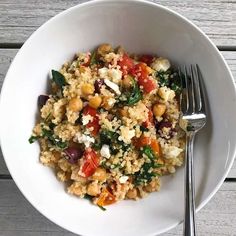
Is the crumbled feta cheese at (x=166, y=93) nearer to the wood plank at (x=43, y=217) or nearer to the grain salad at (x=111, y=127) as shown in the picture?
the grain salad at (x=111, y=127)

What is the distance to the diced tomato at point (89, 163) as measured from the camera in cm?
131

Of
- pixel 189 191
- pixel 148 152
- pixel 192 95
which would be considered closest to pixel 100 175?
pixel 148 152

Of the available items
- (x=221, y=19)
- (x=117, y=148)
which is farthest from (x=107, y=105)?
(x=221, y=19)

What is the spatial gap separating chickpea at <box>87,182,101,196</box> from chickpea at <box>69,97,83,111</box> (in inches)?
8.9

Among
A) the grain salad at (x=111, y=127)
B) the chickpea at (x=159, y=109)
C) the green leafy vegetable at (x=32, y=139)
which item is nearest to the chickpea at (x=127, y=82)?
the grain salad at (x=111, y=127)

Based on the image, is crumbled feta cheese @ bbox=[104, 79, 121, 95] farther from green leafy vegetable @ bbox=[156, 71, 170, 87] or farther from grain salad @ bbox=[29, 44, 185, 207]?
green leafy vegetable @ bbox=[156, 71, 170, 87]

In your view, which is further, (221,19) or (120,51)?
(221,19)

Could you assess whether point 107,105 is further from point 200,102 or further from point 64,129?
point 200,102

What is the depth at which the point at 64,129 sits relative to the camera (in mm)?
1340

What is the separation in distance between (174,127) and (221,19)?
0.43 metres

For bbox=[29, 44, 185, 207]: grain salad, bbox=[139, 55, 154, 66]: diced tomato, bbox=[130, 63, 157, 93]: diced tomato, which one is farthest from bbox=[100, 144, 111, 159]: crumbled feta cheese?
bbox=[139, 55, 154, 66]: diced tomato

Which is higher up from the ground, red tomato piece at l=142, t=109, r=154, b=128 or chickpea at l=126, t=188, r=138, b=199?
red tomato piece at l=142, t=109, r=154, b=128

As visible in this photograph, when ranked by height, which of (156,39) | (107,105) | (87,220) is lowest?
(87,220)

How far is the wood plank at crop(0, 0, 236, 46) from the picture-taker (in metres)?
1.53
